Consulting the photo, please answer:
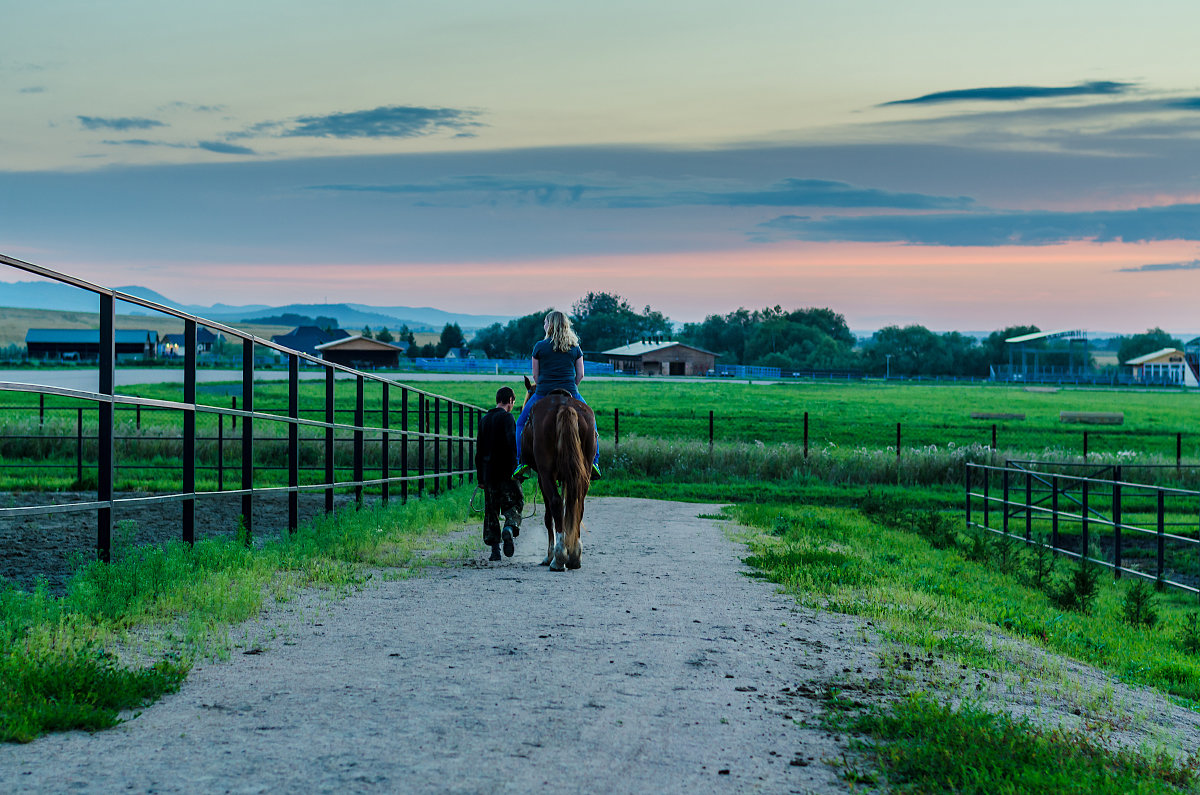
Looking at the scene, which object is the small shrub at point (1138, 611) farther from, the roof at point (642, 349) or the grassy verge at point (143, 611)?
the roof at point (642, 349)

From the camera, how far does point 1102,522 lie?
1617cm

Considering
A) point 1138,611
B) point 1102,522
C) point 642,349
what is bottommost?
point 1138,611

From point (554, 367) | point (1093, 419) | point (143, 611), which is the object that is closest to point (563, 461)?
point (554, 367)

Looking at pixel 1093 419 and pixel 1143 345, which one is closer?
pixel 1093 419

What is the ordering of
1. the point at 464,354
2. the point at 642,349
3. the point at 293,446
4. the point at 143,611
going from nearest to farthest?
the point at 143,611 → the point at 293,446 → the point at 642,349 → the point at 464,354

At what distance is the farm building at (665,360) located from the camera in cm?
12000

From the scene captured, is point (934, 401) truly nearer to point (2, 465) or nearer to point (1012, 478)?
point (1012, 478)

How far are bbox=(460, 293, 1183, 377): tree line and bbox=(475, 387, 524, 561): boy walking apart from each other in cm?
10532

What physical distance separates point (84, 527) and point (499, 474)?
5.86 meters

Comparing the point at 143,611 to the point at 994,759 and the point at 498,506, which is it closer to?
the point at 498,506

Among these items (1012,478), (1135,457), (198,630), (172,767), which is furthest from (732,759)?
(1135,457)

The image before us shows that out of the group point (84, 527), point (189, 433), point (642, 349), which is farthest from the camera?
point (642, 349)

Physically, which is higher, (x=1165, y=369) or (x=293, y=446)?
(x=1165, y=369)

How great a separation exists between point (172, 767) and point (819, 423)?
4254cm
